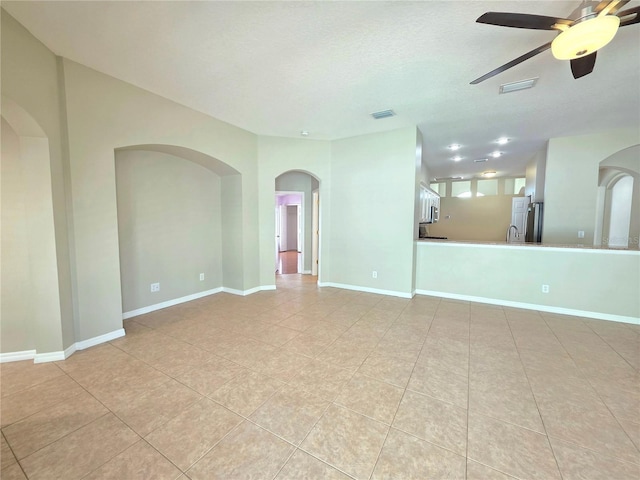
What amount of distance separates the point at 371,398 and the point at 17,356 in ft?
11.5

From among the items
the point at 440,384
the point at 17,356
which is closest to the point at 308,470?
the point at 440,384

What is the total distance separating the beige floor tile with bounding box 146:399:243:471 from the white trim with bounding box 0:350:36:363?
207 centimetres

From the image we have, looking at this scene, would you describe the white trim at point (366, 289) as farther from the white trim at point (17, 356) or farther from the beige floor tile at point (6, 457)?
the beige floor tile at point (6, 457)

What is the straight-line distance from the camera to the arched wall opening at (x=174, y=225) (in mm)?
3580

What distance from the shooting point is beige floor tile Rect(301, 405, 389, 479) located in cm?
148

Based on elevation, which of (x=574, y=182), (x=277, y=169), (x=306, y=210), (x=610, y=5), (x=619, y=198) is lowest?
(x=306, y=210)

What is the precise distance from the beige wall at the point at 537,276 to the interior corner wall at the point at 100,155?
468 centimetres

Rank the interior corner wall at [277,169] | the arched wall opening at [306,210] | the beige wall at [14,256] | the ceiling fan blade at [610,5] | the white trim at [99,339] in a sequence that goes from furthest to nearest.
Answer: the arched wall opening at [306,210] < the interior corner wall at [277,169] < the white trim at [99,339] < the beige wall at [14,256] < the ceiling fan blade at [610,5]

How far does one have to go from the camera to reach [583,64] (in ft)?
6.85

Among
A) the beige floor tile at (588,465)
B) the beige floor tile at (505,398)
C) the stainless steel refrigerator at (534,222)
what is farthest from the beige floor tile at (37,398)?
the stainless steel refrigerator at (534,222)

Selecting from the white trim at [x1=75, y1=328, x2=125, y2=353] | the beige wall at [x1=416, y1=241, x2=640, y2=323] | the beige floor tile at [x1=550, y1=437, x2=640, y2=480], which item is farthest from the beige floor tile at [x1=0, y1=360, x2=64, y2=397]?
the beige wall at [x1=416, y1=241, x2=640, y2=323]

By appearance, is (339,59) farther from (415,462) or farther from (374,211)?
(415,462)

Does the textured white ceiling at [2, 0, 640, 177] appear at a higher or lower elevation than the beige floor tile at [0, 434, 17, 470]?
higher

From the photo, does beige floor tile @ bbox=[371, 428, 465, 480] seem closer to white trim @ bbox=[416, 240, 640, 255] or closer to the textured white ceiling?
the textured white ceiling
